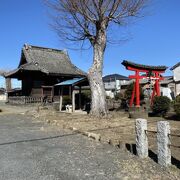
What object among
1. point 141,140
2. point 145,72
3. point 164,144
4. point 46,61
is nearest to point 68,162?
point 141,140

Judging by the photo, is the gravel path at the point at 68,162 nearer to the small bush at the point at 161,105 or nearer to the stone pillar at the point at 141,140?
the stone pillar at the point at 141,140

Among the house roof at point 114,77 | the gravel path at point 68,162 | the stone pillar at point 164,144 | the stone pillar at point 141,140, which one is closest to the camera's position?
the gravel path at point 68,162

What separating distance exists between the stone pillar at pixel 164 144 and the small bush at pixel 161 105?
9320mm

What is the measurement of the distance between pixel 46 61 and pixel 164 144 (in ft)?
94.9

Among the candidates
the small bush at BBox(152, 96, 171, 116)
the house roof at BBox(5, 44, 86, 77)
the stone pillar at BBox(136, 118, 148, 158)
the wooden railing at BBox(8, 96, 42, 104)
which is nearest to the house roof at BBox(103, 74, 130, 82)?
the house roof at BBox(5, 44, 86, 77)

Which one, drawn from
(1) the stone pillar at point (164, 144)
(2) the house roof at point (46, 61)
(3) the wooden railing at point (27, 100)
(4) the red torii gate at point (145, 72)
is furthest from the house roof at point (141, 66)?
(3) the wooden railing at point (27, 100)

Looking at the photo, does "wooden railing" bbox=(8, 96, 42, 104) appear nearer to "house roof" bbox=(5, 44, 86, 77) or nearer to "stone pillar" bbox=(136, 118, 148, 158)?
"house roof" bbox=(5, 44, 86, 77)

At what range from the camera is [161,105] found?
609 inches

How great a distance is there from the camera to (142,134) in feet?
22.8

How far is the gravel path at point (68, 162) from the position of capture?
220 inches

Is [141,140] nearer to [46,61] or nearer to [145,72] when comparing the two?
[145,72]

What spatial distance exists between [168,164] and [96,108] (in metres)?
10.1

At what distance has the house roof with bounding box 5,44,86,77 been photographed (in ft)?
101

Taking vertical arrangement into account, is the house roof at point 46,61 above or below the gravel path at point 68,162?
above
